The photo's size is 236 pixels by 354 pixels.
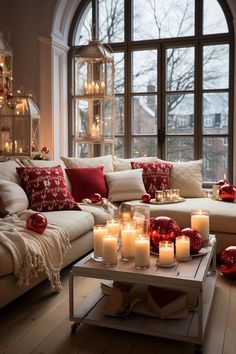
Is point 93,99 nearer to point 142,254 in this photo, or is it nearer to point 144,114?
point 144,114

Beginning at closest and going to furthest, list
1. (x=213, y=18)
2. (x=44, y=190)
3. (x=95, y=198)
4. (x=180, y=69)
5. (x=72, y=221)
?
(x=72, y=221) → (x=44, y=190) → (x=95, y=198) → (x=213, y=18) → (x=180, y=69)

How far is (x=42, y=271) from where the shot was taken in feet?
7.89

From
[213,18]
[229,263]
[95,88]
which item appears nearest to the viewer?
[229,263]

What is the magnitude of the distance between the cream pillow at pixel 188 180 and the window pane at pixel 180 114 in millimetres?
872

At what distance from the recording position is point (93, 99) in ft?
15.1

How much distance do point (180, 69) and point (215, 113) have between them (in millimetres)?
696

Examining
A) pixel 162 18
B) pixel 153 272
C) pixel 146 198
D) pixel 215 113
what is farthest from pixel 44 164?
pixel 162 18

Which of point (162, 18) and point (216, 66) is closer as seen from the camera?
point (216, 66)

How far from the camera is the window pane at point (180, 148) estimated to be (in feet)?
15.9

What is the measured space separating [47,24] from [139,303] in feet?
12.6

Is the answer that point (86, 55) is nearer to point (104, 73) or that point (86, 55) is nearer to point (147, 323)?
point (104, 73)

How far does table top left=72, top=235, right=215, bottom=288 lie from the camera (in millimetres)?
1893

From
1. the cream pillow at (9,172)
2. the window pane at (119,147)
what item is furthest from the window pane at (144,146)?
the cream pillow at (9,172)

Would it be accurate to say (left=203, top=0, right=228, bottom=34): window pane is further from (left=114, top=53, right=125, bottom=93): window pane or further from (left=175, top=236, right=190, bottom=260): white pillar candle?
(left=175, top=236, right=190, bottom=260): white pillar candle
